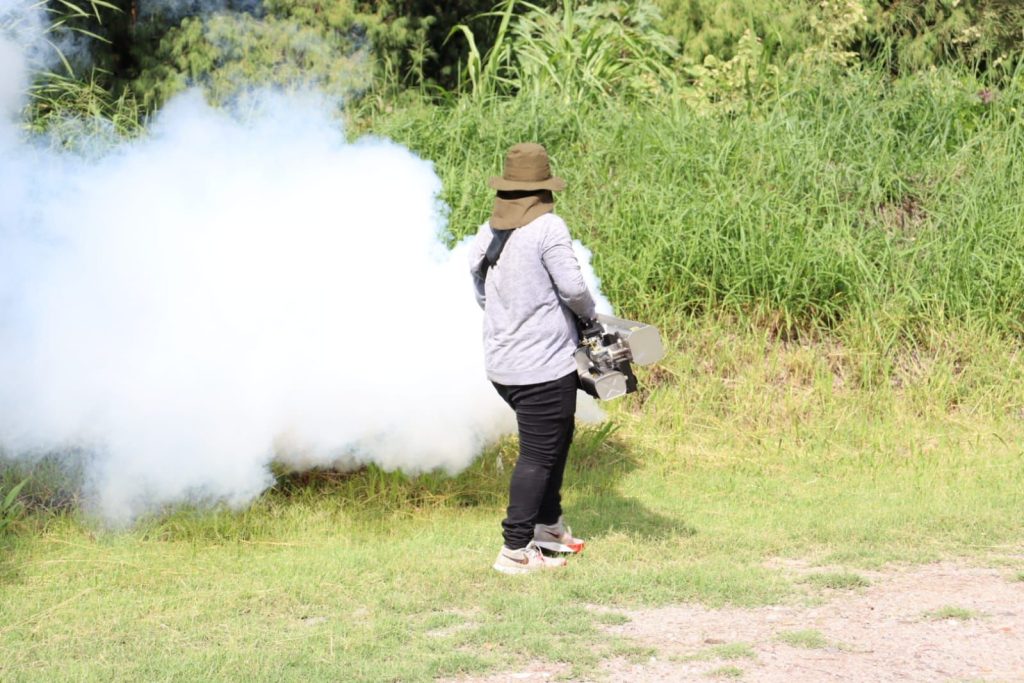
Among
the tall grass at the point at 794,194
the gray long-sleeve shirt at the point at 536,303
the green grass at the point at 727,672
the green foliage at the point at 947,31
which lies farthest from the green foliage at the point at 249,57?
the green grass at the point at 727,672

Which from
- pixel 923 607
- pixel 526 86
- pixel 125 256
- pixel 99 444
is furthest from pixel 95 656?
pixel 526 86

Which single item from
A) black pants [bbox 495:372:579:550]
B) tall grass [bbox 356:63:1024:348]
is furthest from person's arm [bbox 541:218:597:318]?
tall grass [bbox 356:63:1024:348]

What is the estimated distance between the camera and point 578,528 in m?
6.34

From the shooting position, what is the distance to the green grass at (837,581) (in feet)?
17.9

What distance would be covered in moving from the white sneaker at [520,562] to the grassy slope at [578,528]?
0.33 feet

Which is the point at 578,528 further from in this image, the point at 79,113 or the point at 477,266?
the point at 79,113

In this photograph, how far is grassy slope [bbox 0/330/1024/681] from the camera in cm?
474

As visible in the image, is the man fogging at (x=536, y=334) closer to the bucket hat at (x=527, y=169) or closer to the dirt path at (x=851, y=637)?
the bucket hat at (x=527, y=169)

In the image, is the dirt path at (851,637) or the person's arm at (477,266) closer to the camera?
the dirt path at (851,637)

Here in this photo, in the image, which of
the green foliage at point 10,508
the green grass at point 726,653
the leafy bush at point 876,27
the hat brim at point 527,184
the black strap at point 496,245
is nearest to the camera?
the green grass at point 726,653

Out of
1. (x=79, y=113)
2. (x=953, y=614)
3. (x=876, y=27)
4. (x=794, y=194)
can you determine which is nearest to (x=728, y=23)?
(x=876, y=27)

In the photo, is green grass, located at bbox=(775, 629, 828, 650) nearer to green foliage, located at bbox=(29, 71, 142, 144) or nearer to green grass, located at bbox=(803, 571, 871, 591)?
green grass, located at bbox=(803, 571, 871, 591)

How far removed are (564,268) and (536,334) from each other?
299mm

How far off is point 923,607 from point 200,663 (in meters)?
2.72
